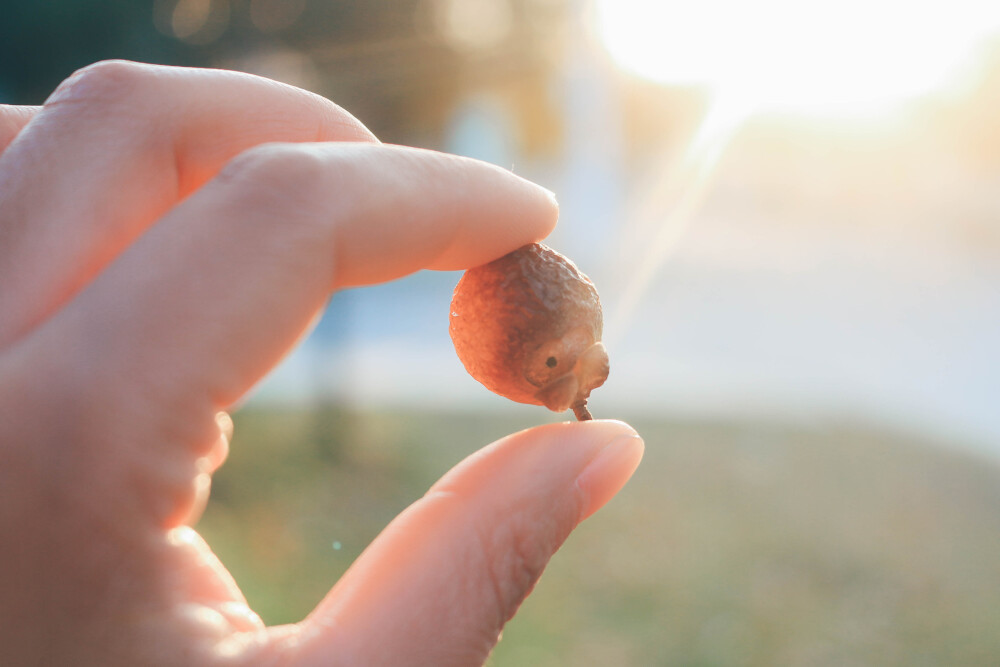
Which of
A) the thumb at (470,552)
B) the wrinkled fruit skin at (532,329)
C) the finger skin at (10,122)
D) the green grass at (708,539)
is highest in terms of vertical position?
the finger skin at (10,122)

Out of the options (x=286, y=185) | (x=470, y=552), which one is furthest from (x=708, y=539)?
(x=286, y=185)

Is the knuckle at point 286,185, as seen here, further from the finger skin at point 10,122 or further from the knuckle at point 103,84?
the finger skin at point 10,122

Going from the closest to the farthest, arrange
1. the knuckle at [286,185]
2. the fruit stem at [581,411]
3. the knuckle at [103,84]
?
the knuckle at [286,185] < the knuckle at [103,84] < the fruit stem at [581,411]

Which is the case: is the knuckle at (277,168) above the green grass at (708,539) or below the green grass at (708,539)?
above

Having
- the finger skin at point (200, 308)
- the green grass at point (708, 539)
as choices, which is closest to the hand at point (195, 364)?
the finger skin at point (200, 308)

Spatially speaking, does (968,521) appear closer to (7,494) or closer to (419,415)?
(419,415)

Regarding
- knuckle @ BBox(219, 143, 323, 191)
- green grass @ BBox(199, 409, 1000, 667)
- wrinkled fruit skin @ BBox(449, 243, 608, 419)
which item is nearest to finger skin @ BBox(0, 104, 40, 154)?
knuckle @ BBox(219, 143, 323, 191)
